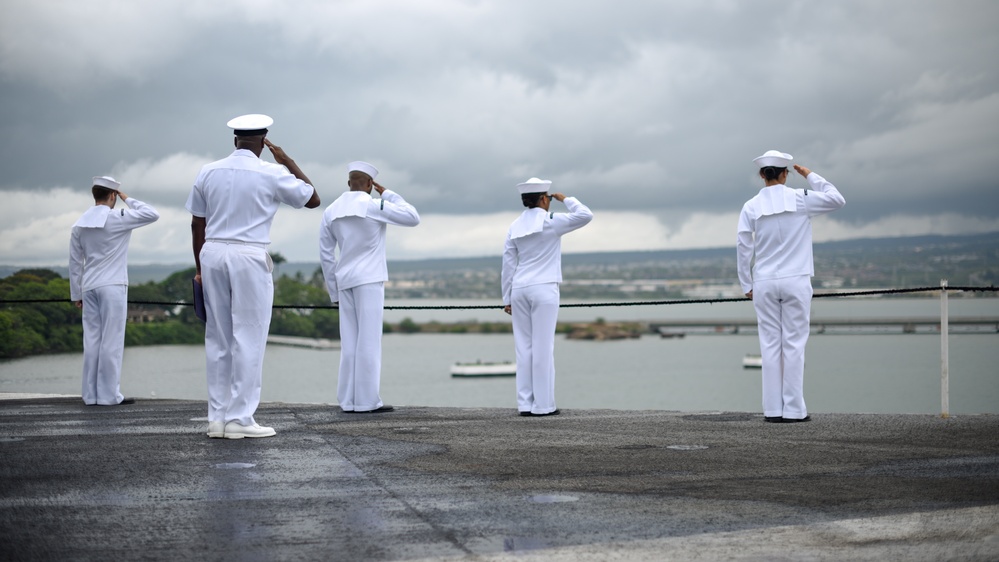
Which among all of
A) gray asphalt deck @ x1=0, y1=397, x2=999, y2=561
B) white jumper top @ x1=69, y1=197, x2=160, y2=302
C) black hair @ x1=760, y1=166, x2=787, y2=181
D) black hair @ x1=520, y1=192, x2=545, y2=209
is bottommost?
gray asphalt deck @ x1=0, y1=397, x2=999, y2=561

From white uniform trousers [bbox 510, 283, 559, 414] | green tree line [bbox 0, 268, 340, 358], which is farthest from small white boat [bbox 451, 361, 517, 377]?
white uniform trousers [bbox 510, 283, 559, 414]

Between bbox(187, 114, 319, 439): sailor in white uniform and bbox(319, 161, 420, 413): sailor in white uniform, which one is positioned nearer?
bbox(187, 114, 319, 439): sailor in white uniform

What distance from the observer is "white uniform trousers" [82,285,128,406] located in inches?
457

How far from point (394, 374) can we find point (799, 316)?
135255 mm

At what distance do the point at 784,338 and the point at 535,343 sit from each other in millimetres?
2534

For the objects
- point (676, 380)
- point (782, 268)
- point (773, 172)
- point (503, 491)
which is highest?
point (773, 172)

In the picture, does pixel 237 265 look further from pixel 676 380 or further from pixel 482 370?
pixel 482 370

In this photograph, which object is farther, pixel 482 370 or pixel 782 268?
pixel 482 370

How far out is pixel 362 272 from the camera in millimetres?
11039

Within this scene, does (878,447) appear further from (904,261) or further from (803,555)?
(904,261)

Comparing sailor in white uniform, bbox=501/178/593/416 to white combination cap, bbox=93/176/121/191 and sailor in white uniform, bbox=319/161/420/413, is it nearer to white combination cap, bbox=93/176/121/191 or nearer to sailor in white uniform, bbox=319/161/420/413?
sailor in white uniform, bbox=319/161/420/413

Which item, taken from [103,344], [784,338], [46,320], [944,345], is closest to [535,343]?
[784,338]

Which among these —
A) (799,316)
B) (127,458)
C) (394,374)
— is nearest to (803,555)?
(127,458)

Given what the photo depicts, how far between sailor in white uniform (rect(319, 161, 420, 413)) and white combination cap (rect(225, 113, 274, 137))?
268cm
